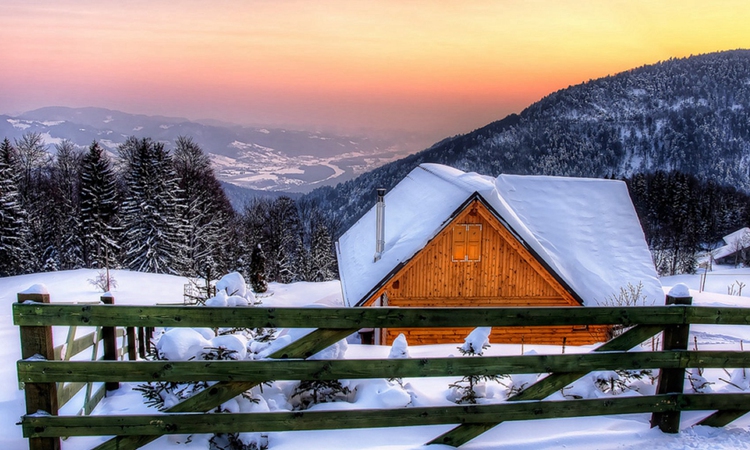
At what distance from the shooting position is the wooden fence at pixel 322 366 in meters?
3.71

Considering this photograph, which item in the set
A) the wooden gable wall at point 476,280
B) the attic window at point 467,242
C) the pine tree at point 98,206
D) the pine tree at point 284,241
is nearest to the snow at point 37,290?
the wooden gable wall at point 476,280

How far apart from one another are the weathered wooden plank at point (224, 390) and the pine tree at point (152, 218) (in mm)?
39659

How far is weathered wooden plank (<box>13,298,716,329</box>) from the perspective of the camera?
3664 millimetres

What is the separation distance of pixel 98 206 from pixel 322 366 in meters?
43.4

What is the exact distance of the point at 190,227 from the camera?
43.8m

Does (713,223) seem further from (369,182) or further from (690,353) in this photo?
(690,353)

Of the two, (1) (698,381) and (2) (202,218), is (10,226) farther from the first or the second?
(1) (698,381)

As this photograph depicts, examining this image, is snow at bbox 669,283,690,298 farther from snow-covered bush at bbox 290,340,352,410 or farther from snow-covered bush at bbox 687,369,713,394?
snow-covered bush at bbox 290,340,352,410

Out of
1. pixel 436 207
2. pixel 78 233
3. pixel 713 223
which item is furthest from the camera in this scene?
pixel 713 223

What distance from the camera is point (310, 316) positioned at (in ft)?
12.6

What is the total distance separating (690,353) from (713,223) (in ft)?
340

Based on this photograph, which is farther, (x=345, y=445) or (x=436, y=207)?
(x=436, y=207)

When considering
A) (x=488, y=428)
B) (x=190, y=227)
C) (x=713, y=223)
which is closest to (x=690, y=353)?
(x=488, y=428)

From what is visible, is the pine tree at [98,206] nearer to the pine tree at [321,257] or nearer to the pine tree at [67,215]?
the pine tree at [67,215]
